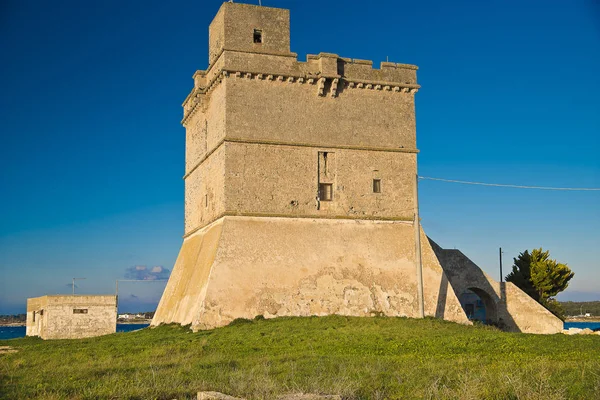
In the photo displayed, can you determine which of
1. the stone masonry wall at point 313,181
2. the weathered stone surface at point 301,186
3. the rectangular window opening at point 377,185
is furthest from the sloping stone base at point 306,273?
the rectangular window opening at point 377,185

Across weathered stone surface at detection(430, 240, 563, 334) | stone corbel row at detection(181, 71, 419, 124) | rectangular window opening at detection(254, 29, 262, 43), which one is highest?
rectangular window opening at detection(254, 29, 262, 43)

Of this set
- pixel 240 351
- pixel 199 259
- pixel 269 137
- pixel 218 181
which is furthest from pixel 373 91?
pixel 240 351

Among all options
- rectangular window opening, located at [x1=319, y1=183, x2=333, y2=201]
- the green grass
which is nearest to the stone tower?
rectangular window opening, located at [x1=319, y1=183, x2=333, y2=201]

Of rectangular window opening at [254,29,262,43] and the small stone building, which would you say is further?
the small stone building

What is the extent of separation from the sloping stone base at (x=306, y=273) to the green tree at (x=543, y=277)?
11.9 metres

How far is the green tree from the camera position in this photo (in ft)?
118

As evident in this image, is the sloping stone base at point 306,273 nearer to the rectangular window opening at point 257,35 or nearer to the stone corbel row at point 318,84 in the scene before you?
the stone corbel row at point 318,84

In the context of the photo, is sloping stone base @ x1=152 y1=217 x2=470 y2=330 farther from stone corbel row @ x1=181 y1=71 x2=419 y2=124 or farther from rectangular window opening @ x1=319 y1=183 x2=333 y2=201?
stone corbel row @ x1=181 y1=71 x2=419 y2=124

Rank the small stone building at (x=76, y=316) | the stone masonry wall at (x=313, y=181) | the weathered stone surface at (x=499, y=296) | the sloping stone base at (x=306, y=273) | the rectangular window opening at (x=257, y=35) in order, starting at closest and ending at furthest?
the sloping stone base at (x=306, y=273) < the stone masonry wall at (x=313, y=181) < the rectangular window opening at (x=257, y=35) < the weathered stone surface at (x=499, y=296) < the small stone building at (x=76, y=316)

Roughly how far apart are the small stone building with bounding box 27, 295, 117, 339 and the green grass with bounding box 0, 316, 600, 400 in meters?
14.3

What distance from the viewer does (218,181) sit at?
84.2ft

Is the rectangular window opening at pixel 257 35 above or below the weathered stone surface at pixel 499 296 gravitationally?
above

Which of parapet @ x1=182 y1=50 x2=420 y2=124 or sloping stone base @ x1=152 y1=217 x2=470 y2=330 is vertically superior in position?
parapet @ x1=182 y1=50 x2=420 y2=124

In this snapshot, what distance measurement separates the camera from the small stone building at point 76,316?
3534 centimetres
